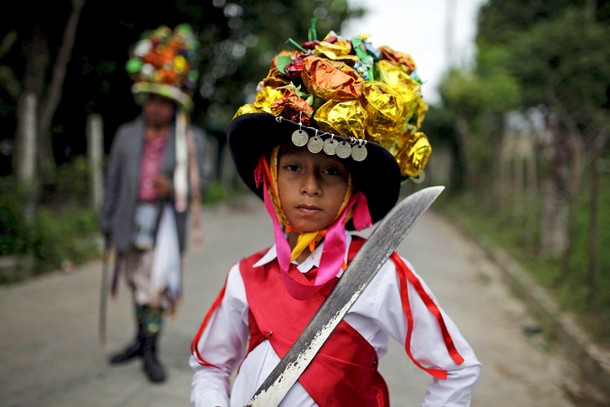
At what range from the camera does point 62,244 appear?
713cm

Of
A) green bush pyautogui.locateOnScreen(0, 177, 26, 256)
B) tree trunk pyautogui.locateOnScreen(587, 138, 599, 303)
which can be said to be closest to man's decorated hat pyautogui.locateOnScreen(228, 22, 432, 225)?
tree trunk pyautogui.locateOnScreen(587, 138, 599, 303)

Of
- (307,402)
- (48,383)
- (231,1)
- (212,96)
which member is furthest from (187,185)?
(212,96)

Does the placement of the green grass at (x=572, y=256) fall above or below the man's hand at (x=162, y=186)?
below

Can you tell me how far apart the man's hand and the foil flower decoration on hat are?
2040 mm

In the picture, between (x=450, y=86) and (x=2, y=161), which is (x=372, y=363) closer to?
(x=2, y=161)

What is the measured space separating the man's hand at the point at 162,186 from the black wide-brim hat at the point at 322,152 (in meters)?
1.89

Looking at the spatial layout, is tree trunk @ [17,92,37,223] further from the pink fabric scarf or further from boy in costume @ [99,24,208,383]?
the pink fabric scarf

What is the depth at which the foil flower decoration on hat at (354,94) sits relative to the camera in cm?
149

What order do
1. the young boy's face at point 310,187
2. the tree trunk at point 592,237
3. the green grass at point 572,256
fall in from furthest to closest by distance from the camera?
the tree trunk at point 592,237, the green grass at point 572,256, the young boy's face at point 310,187

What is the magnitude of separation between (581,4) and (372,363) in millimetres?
8220

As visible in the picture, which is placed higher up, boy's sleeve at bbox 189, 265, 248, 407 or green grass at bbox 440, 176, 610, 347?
boy's sleeve at bbox 189, 265, 248, 407

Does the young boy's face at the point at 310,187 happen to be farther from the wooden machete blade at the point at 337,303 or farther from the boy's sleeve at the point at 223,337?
the boy's sleeve at the point at 223,337

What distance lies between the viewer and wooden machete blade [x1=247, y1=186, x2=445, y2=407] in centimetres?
139

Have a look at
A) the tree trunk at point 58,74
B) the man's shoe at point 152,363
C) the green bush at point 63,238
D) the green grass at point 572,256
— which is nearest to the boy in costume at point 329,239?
the man's shoe at point 152,363
